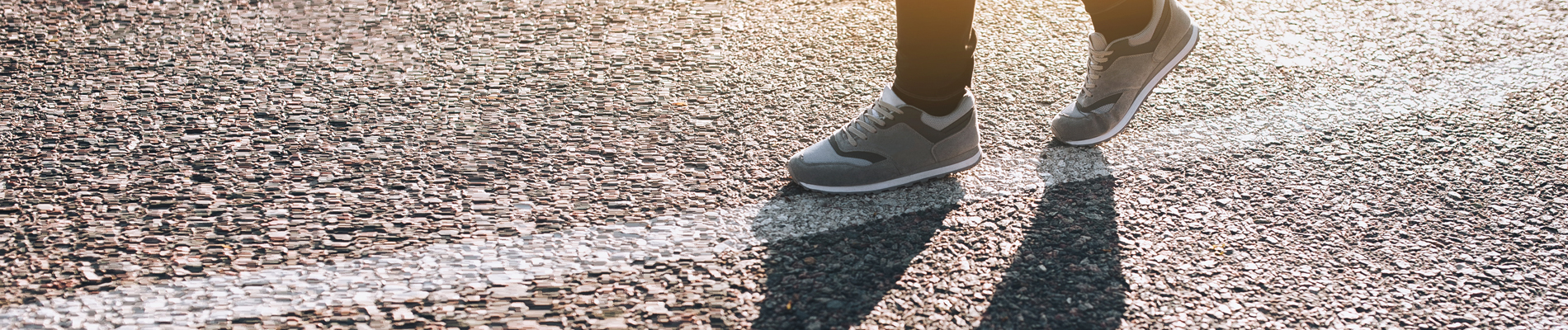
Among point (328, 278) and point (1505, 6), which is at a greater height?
point (1505, 6)

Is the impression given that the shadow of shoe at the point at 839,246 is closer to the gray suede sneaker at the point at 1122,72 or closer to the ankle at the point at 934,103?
the ankle at the point at 934,103

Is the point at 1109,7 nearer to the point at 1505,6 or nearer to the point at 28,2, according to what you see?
the point at 1505,6

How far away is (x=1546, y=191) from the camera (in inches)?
80.4

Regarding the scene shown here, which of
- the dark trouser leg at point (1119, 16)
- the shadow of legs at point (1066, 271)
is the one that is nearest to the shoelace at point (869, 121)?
the shadow of legs at point (1066, 271)

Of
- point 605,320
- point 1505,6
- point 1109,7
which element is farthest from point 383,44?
point 1505,6

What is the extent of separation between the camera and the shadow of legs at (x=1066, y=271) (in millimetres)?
1601

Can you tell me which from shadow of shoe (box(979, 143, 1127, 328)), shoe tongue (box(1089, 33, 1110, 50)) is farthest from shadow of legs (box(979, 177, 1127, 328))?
shoe tongue (box(1089, 33, 1110, 50))

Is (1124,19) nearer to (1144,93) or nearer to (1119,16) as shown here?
(1119,16)

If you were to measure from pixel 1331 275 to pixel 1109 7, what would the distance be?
0.71 meters

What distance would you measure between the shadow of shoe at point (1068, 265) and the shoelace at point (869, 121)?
1.23ft

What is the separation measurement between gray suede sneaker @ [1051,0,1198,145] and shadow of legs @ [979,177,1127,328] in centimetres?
23

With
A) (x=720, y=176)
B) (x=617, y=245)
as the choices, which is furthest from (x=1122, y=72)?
(x=617, y=245)

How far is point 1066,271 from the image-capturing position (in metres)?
1.73

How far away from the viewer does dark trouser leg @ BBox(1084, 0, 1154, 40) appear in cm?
205
